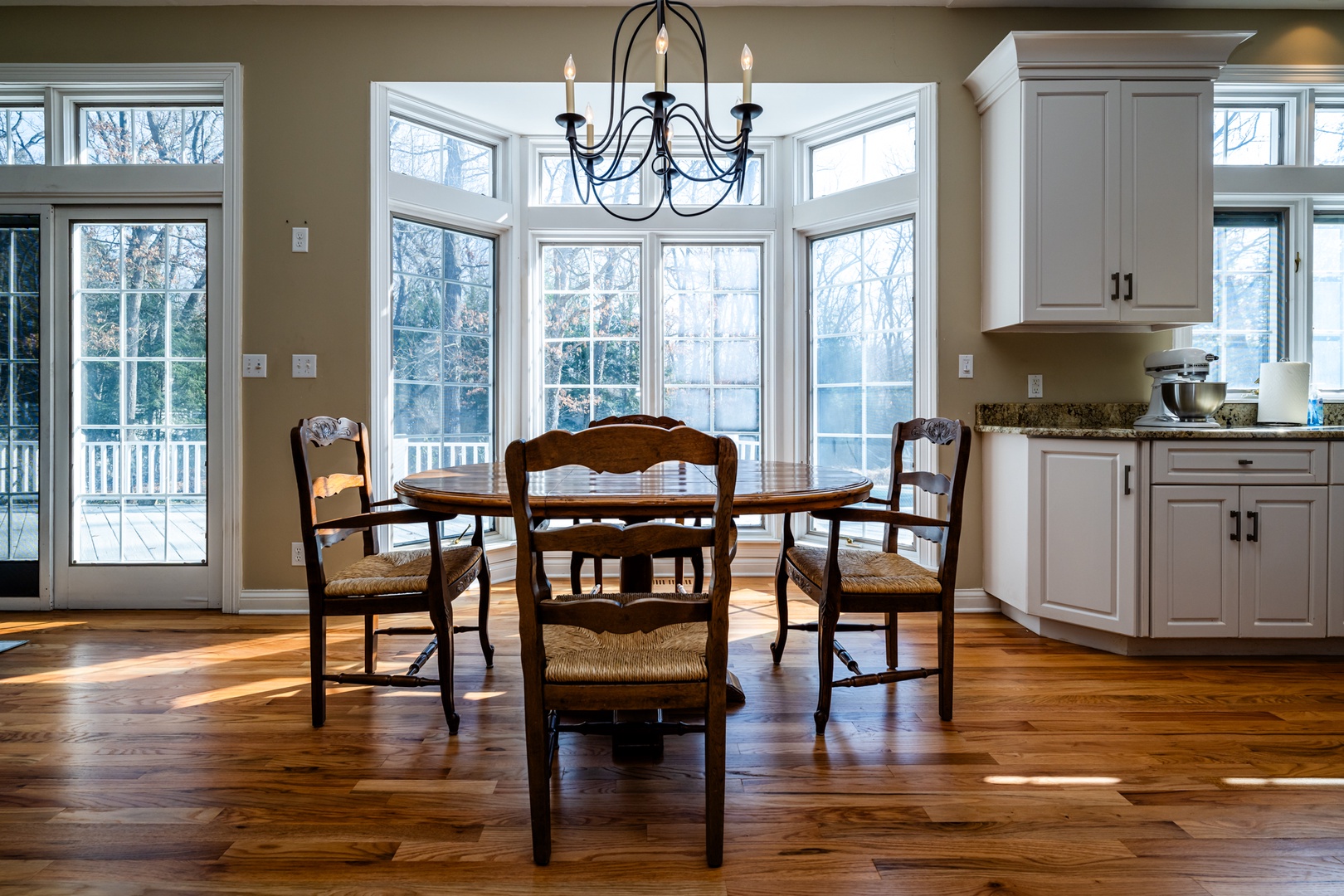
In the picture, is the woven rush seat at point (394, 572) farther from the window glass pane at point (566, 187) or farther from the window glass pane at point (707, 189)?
the window glass pane at point (707, 189)

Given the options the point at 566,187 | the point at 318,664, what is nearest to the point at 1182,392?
the point at 566,187

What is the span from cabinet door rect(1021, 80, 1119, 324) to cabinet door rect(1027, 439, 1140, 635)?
2.06 ft

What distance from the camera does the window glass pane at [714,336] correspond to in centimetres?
403

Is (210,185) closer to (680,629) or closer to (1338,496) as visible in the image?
(680,629)

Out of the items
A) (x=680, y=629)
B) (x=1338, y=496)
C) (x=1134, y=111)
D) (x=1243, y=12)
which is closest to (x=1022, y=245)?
(x=1134, y=111)

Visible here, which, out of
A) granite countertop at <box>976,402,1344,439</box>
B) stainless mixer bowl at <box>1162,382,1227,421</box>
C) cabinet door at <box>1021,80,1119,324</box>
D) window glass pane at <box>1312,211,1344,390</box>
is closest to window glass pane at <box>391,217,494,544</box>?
granite countertop at <box>976,402,1344,439</box>

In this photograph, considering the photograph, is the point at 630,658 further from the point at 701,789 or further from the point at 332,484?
the point at 332,484

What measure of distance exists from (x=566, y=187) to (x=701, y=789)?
329 centimetres

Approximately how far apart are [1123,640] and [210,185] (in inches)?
175

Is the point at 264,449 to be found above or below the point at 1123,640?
above

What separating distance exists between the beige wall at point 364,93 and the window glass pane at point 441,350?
0.26 meters

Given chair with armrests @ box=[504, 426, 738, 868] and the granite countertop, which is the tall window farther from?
the granite countertop

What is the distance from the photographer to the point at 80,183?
10.9ft

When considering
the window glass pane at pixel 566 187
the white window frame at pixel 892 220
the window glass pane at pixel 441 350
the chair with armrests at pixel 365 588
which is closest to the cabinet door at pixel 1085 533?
the white window frame at pixel 892 220
